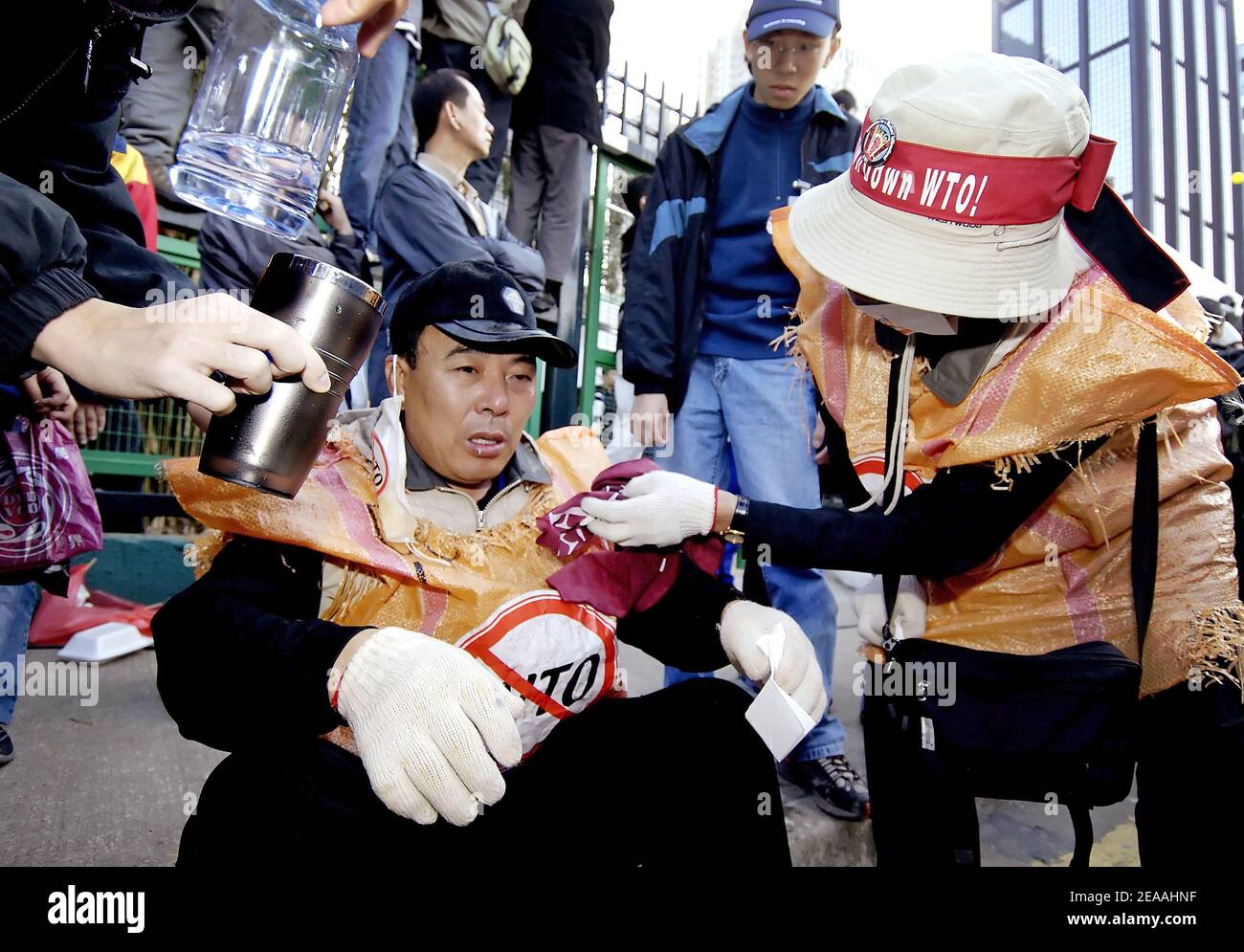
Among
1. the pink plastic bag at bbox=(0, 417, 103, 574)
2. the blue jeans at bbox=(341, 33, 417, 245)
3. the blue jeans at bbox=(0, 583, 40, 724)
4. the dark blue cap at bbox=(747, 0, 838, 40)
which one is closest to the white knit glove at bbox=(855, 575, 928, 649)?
the dark blue cap at bbox=(747, 0, 838, 40)

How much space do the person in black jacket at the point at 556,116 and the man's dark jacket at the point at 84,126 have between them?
2966mm

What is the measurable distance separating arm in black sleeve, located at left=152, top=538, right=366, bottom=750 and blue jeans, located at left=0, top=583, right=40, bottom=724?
4.30 feet

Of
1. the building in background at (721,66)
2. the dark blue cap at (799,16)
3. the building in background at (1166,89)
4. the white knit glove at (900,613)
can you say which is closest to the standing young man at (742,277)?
the dark blue cap at (799,16)

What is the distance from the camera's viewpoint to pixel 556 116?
13.6 feet

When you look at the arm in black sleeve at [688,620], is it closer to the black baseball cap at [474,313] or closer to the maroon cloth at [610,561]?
the maroon cloth at [610,561]

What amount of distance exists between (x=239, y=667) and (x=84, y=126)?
960 millimetres

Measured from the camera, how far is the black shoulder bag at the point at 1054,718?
136cm

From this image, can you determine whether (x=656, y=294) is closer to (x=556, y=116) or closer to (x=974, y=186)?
(x=974, y=186)

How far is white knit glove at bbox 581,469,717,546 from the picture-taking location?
1447 mm

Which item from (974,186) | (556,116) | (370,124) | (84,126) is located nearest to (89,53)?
(84,126)

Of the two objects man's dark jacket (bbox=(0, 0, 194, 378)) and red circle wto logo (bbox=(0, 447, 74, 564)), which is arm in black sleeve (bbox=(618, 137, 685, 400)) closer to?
man's dark jacket (bbox=(0, 0, 194, 378))

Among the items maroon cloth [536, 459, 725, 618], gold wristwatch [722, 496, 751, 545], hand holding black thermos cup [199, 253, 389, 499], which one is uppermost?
hand holding black thermos cup [199, 253, 389, 499]

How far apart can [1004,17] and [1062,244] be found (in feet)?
52.4
